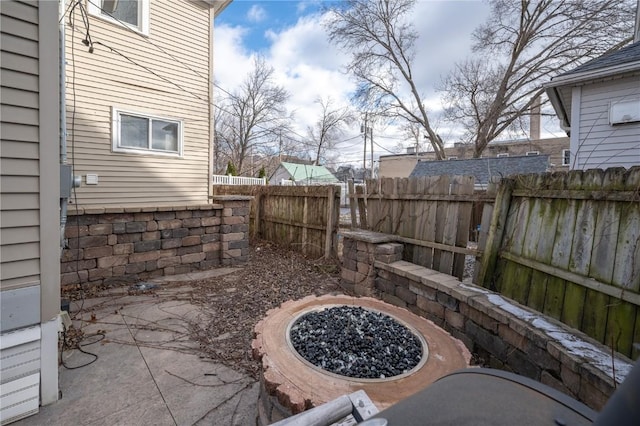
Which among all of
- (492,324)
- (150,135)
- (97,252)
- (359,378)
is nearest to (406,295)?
(492,324)

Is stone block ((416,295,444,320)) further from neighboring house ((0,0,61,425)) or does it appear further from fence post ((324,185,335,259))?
neighboring house ((0,0,61,425))

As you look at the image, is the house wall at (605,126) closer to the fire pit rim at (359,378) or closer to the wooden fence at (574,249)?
the wooden fence at (574,249)

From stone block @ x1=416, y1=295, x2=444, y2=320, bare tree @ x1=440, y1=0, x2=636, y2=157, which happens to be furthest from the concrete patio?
bare tree @ x1=440, y1=0, x2=636, y2=157

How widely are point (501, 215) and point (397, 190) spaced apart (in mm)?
1477

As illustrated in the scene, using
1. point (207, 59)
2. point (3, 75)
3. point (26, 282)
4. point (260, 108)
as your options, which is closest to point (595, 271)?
point (26, 282)

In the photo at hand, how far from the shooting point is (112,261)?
454 cm

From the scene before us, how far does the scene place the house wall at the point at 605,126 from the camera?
5.64m

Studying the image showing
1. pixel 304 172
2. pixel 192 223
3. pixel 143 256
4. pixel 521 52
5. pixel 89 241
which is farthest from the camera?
pixel 304 172

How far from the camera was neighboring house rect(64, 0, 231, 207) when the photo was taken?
5.30 metres

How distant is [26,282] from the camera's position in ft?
6.71

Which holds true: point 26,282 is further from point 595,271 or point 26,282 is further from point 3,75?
point 595,271

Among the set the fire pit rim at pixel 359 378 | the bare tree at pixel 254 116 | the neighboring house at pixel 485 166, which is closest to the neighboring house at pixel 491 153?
the neighboring house at pixel 485 166

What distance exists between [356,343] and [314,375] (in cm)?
43

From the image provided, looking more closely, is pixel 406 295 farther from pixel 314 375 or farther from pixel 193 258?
pixel 193 258
